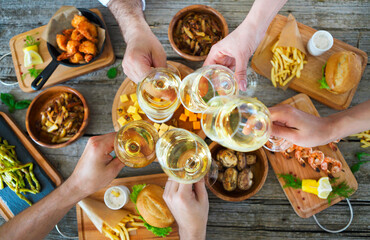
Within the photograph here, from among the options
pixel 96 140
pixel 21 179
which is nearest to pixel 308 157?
pixel 96 140

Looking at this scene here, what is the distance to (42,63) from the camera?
2051mm

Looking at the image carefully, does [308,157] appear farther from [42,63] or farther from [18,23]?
[18,23]

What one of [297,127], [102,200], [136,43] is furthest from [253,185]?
[136,43]

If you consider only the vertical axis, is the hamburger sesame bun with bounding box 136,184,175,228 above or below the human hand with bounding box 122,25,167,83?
below

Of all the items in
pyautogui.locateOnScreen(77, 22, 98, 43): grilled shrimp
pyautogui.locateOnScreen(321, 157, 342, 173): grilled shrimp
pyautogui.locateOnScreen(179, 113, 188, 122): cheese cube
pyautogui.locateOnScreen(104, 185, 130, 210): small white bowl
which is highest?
pyautogui.locateOnScreen(77, 22, 98, 43): grilled shrimp

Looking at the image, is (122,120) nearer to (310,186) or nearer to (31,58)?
(31,58)

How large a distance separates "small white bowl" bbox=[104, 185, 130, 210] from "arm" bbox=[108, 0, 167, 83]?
32.5 inches

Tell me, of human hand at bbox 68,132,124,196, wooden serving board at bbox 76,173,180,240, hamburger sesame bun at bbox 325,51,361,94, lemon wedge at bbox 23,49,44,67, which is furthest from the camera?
lemon wedge at bbox 23,49,44,67

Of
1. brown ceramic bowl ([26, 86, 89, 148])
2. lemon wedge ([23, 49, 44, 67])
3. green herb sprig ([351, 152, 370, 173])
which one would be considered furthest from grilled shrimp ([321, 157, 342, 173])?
lemon wedge ([23, 49, 44, 67])

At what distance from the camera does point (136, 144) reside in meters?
1.46

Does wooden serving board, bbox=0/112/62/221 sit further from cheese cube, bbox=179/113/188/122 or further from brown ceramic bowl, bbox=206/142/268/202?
brown ceramic bowl, bbox=206/142/268/202

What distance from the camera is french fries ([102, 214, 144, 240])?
5.82ft

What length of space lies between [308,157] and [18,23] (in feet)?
8.99

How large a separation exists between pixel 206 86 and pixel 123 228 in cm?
122
